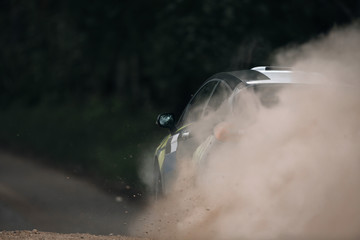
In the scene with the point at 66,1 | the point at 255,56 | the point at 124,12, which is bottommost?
the point at 255,56

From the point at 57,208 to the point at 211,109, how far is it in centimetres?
370

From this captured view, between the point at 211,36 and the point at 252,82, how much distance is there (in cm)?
1238

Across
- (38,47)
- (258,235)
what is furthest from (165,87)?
(258,235)

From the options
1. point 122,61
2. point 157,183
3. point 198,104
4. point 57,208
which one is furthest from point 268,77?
point 122,61

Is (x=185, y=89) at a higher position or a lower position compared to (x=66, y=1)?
lower

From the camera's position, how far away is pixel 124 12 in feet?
77.4

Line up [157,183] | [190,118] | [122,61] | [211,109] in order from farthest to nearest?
[122,61] → [157,183] → [190,118] → [211,109]

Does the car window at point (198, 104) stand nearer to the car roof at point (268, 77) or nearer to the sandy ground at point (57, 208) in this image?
the car roof at point (268, 77)

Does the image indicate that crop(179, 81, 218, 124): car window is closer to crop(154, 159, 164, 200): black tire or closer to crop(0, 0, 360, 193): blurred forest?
crop(154, 159, 164, 200): black tire

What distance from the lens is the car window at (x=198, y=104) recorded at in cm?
852

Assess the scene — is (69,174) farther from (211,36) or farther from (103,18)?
(103,18)

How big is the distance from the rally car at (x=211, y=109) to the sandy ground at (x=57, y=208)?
3.05 ft

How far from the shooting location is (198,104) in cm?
878

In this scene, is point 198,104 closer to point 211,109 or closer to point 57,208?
point 211,109
